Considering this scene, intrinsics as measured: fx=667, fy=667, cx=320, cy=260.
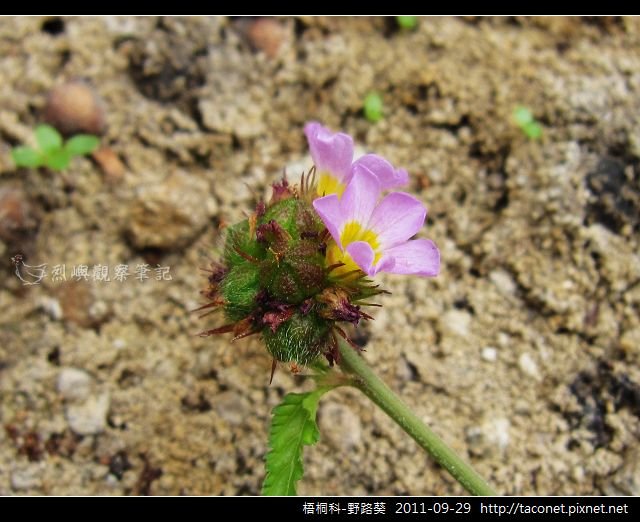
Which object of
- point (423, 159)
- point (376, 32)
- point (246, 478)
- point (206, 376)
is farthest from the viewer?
point (376, 32)

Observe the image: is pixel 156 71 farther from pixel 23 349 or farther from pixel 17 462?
pixel 17 462

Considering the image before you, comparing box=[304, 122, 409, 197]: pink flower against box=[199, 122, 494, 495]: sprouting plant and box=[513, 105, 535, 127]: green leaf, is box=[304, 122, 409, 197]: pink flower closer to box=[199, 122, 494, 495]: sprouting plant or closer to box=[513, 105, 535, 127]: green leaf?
box=[199, 122, 494, 495]: sprouting plant

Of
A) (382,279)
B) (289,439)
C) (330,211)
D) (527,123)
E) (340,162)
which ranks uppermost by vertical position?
(527,123)

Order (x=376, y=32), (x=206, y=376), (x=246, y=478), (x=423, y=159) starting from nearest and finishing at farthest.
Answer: (x=246, y=478) → (x=206, y=376) → (x=423, y=159) → (x=376, y=32)

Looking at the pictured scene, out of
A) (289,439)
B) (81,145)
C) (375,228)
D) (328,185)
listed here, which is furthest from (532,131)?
(81,145)

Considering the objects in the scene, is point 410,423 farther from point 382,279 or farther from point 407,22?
point 407,22

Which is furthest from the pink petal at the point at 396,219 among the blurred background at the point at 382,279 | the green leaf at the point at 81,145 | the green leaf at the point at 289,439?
the green leaf at the point at 81,145

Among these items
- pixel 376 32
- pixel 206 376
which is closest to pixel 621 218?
pixel 376 32
